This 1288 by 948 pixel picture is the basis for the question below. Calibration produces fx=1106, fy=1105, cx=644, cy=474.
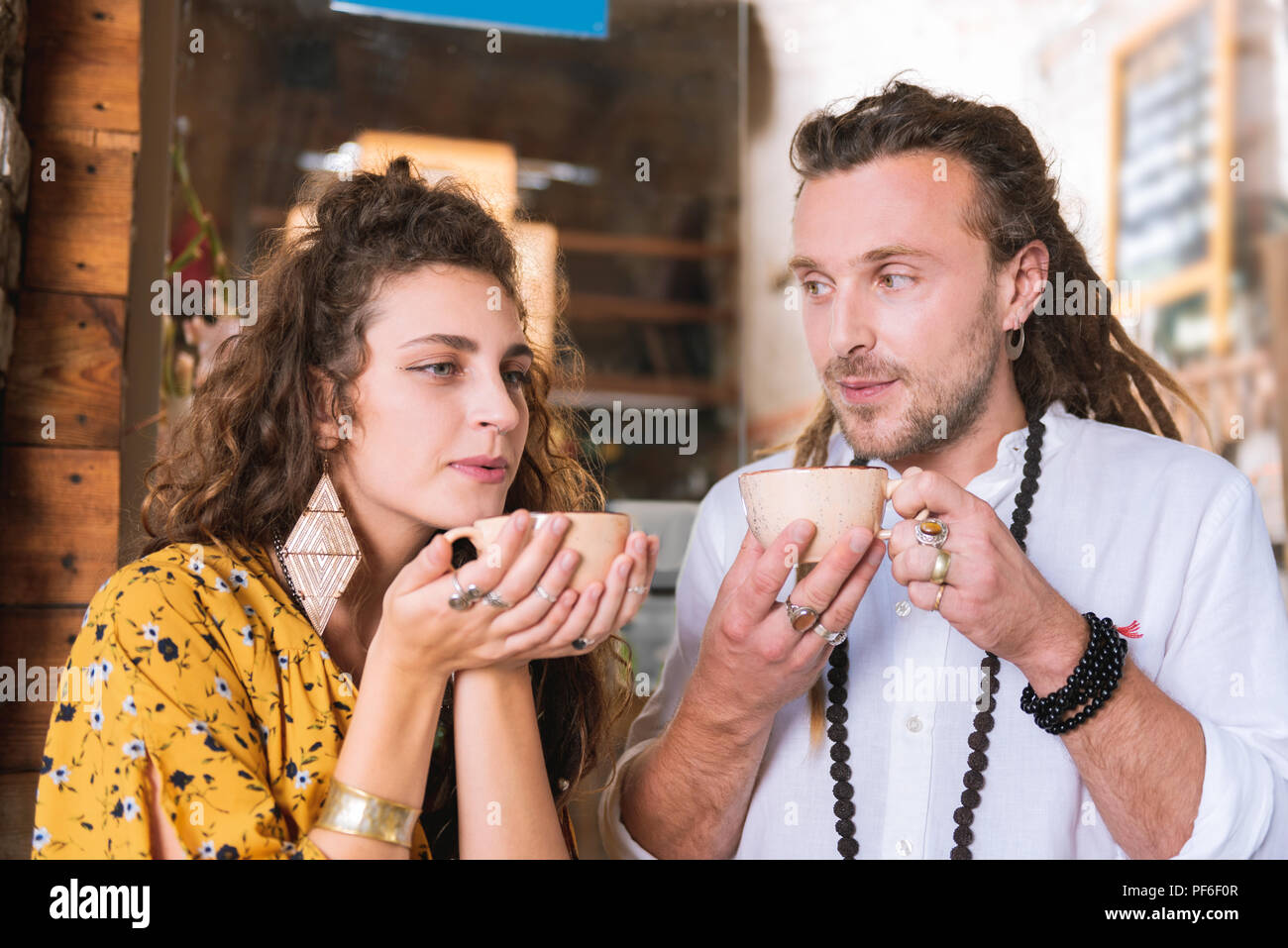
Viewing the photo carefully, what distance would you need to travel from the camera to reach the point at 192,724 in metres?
1.12

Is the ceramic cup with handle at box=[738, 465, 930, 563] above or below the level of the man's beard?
below

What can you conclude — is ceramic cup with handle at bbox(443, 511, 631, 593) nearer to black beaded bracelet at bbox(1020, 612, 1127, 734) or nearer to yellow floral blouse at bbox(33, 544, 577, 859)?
yellow floral blouse at bbox(33, 544, 577, 859)

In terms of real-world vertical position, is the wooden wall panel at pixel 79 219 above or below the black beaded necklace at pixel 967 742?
above

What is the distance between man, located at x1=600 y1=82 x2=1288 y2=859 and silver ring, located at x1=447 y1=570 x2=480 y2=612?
0.33 metres

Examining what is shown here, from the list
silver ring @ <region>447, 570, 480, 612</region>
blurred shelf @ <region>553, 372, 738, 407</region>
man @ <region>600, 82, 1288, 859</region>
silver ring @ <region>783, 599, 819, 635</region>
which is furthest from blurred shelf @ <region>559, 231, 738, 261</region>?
silver ring @ <region>447, 570, 480, 612</region>

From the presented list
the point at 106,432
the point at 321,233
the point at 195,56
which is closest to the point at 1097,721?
the point at 321,233

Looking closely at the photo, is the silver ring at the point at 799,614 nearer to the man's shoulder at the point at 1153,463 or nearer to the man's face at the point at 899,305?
the man's face at the point at 899,305

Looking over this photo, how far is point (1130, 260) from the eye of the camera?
4.43 m

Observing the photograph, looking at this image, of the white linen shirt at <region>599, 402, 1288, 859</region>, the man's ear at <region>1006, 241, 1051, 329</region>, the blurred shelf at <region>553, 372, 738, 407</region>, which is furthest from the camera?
the blurred shelf at <region>553, 372, 738, 407</region>

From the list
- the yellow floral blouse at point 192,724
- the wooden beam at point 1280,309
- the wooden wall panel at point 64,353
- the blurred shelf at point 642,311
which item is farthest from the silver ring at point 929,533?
the blurred shelf at point 642,311

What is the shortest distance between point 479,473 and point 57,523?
2.20 feet

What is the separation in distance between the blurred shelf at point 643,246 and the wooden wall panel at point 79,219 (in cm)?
351

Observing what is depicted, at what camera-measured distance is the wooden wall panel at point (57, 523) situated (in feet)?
5.15

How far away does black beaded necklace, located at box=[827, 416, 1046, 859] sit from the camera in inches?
55.9
